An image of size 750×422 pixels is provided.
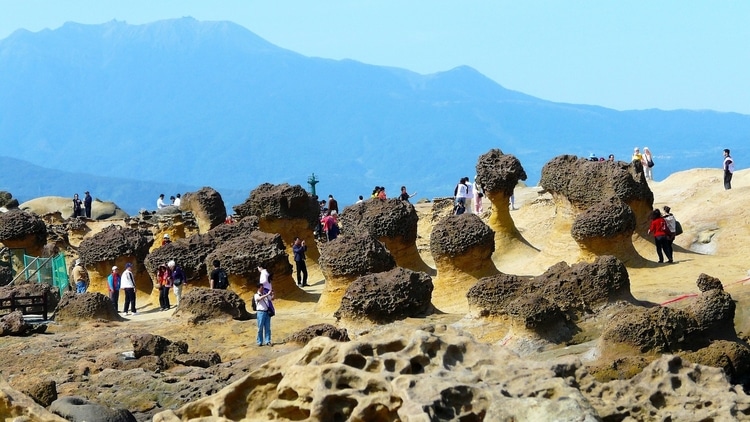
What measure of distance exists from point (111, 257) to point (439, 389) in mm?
17710

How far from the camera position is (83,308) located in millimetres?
19141

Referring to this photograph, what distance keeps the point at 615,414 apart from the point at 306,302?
1313 centimetres

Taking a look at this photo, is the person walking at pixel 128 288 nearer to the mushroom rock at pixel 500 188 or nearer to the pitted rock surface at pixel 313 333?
the pitted rock surface at pixel 313 333

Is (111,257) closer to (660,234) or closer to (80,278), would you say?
(80,278)

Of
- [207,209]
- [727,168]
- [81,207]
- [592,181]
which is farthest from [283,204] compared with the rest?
[81,207]

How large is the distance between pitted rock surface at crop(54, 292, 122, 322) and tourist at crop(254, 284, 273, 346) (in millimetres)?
4072

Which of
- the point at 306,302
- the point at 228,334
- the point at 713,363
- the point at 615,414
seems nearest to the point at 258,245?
the point at 306,302

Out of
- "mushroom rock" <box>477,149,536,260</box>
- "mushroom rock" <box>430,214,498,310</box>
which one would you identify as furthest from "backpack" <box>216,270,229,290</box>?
"mushroom rock" <box>477,149,536,260</box>

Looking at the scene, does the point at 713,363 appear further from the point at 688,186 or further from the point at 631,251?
the point at 688,186

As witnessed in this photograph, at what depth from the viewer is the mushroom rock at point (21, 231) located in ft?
86.1

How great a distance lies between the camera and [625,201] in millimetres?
20594

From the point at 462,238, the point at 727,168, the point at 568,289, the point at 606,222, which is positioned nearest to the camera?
the point at 568,289

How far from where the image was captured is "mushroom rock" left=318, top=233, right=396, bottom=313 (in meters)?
18.5

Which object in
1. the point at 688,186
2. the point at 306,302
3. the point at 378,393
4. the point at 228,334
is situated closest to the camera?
the point at 378,393
